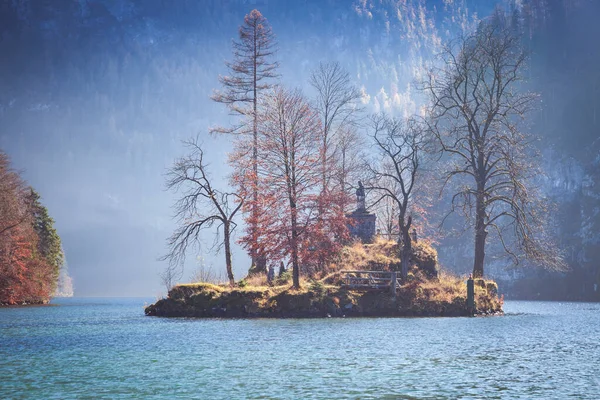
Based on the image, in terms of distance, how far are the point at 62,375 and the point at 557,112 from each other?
457 feet

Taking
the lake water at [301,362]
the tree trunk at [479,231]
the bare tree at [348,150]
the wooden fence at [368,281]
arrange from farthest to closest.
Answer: the bare tree at [348,150], the tree trunk at [479,231], the wooden fence at [368,281], the lake water at [301,362]

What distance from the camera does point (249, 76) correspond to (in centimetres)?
5197

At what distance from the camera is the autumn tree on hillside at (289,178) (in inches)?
1722

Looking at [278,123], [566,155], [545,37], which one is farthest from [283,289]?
[545,37]

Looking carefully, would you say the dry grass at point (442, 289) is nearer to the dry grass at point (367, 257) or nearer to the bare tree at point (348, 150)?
the dry grass at point (367, 257)

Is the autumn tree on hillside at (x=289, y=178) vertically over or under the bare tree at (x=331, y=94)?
under

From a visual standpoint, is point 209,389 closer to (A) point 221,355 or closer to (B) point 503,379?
(A) point 221,355

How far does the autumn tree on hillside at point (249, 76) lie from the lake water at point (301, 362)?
67.9ft

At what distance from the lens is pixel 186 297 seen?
43500 mm

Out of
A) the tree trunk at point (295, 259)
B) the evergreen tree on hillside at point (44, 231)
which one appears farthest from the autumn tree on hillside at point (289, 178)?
the evergreen tree on hillside at point (44, 231)

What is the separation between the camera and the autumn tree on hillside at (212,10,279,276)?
168ft

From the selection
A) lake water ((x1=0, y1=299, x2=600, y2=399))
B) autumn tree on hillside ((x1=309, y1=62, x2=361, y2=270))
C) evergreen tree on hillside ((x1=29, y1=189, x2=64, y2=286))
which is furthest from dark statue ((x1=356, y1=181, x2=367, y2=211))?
evergreen tree on hillside ((x1=29, y1=189, x2=64, y2=286))

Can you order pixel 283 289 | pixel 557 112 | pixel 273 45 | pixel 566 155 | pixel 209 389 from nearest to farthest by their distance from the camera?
1. pixel 209 389
2. pixel 283 289
3. pixel 273 45
4. pixel 566 155
5. pixel 557 112

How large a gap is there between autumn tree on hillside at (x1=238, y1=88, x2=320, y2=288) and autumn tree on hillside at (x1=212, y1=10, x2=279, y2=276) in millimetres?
4021
